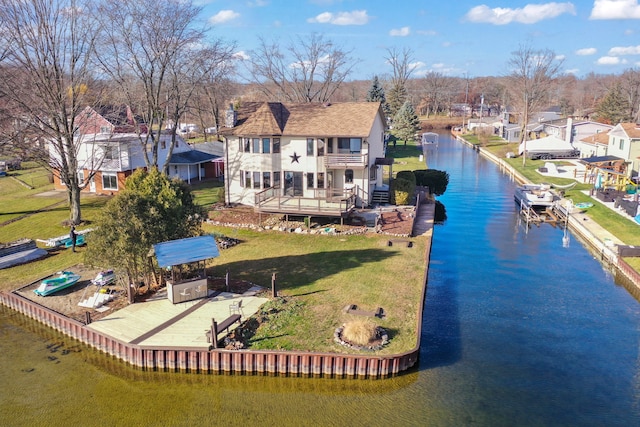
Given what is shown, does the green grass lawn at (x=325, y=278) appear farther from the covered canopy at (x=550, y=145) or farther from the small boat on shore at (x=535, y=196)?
the covered canopy at (x=550, y=145)

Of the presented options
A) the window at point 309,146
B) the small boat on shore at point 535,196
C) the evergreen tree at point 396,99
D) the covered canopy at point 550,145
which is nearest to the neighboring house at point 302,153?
the window at point 309,146

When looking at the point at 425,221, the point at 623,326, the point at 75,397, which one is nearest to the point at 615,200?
the point at 425,221

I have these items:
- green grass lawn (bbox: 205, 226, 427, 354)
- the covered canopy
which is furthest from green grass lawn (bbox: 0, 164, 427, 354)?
the covered canopy

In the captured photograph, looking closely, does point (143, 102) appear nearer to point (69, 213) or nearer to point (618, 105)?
point (69, 213)

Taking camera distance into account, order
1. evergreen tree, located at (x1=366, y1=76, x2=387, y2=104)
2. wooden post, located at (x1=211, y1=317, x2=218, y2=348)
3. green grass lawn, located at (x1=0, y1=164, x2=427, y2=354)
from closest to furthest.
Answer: wooden post, located at (x1=211, y1=317, x2=218, y2=348) → green grass lawn, located at (x1=0, y1=164, x2=427, y2=354) → evergreen tree, located at (x1=366, y1=76, x2=387, y2=104)

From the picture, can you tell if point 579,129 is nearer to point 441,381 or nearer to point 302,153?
point 302,153

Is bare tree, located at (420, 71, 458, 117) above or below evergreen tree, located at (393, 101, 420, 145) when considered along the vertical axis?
above

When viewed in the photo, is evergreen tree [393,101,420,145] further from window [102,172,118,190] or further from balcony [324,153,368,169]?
window [102,172,118,190]
